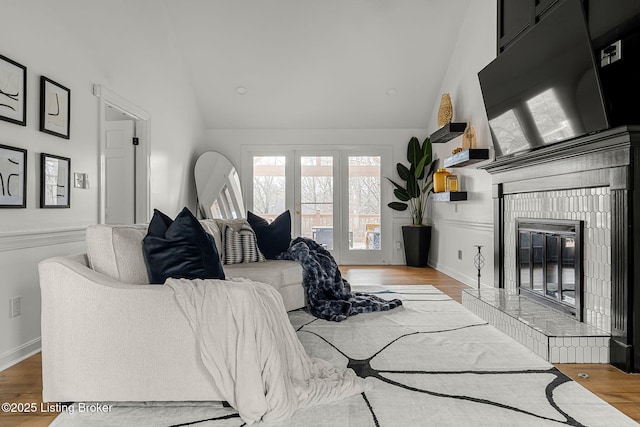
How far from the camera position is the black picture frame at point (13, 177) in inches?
98.0

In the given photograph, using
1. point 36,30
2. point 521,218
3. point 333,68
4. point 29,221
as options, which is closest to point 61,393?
point 29,221

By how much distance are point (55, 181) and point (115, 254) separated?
134 cm

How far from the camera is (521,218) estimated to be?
140 inches

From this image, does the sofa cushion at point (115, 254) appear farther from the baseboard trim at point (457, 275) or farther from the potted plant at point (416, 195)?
the potted plant at point (416, 195)

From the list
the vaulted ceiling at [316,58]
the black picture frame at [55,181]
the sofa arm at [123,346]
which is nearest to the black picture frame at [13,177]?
the black picture frame at [55,181]

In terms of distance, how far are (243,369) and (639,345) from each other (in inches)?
82.4

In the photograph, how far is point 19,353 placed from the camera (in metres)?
2.60

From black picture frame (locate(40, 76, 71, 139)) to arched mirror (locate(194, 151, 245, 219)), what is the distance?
2.83 metres

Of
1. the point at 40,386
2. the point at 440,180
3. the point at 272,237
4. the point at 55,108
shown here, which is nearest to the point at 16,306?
the point at 40,386

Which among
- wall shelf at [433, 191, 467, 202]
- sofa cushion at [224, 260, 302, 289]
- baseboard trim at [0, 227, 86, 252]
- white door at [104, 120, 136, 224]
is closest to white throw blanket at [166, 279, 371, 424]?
baseboard trim at [0, 227, 86, 252]

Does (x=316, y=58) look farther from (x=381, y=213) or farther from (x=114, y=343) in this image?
(x=114, y=343)

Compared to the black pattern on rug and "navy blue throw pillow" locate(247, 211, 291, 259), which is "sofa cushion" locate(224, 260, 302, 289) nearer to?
the black pattern on rug

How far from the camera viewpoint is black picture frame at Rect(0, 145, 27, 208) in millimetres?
2488

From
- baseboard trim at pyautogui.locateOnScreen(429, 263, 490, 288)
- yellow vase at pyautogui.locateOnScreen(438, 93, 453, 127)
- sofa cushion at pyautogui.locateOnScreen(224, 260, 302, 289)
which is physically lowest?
baseboard trim at pyautogui.locateOnScreen(429, 263, 490, 288)
